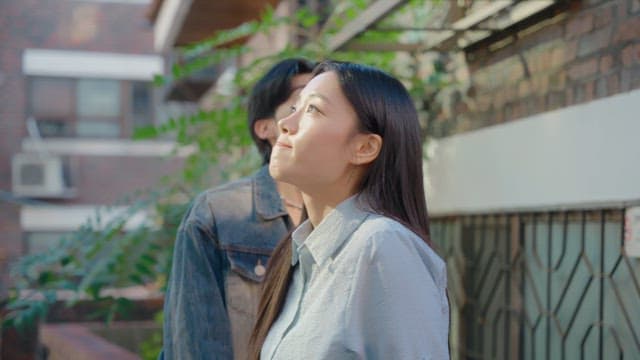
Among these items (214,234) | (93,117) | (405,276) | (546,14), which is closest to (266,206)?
(214,234)

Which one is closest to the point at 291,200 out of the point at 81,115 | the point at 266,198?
the point at 266,198

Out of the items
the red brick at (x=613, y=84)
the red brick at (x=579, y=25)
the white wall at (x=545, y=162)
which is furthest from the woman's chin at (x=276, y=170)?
the red brick at (x=579, y=25)

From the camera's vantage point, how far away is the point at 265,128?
2832mm

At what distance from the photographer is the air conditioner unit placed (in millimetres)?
19344

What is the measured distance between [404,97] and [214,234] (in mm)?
1004

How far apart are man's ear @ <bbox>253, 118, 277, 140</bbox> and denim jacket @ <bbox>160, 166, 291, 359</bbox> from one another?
0.17 m

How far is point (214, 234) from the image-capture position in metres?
2.63

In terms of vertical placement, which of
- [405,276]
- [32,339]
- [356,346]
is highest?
[405,276]

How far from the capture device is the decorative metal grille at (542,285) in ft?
12.1

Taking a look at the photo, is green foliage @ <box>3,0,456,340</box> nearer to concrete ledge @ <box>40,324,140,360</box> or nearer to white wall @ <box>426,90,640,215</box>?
concrete ledge @ <box>40,324,140,360</box>

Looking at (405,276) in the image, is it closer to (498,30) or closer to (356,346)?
(356,346)

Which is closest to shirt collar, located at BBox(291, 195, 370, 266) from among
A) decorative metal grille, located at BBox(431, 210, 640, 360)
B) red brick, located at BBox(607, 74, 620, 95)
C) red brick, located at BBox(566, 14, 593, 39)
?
decorative metal grille, located at BBox(431, 210, 640, 360)

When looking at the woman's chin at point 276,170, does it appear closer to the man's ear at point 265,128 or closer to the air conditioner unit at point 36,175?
the man's ear at point 265,128

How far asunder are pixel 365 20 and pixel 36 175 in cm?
1631
